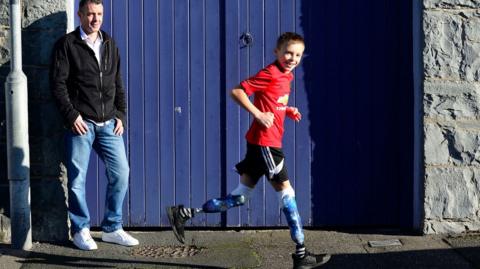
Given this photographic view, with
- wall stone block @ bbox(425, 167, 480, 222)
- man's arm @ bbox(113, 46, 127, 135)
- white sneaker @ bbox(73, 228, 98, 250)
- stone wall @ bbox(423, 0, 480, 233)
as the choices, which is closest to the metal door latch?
man's arm @ bbox(113, 46, 127, 135)

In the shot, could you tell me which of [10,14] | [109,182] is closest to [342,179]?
[109,182]

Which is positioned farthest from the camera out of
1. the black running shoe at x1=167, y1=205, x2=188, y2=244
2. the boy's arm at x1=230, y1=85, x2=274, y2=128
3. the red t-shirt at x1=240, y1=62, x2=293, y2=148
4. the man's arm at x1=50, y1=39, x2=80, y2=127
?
the man's arm at x1=50, y1=39, x2=80, y2=127

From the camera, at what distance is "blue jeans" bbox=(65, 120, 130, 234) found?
6.56 m

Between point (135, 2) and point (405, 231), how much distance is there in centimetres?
277

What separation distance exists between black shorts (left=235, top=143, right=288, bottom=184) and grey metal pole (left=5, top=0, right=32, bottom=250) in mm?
1634

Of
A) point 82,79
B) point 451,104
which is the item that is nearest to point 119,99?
point 82,79

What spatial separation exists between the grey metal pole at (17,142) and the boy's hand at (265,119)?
176 cm

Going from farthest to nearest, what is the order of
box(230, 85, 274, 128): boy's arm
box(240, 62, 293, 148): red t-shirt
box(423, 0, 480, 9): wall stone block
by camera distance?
box(423, 0, 480, 9): wall stone block, box(240, 62, 293, 148): red t-shirt, box(230, 85, 274, 128): boy's arm

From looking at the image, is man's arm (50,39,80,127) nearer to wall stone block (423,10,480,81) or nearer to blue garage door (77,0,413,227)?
blue garage door (77,0,413,227)

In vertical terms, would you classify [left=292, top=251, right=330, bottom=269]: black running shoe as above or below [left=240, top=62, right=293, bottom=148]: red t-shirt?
below

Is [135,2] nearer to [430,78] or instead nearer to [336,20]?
[336,20]

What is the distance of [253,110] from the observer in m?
5.82

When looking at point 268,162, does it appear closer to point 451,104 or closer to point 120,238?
point 120,238

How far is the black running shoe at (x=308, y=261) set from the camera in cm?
599
